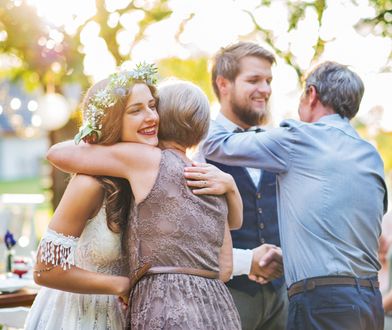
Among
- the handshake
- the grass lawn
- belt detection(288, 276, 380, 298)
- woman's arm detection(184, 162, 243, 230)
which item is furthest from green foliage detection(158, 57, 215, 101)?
the grass lawn

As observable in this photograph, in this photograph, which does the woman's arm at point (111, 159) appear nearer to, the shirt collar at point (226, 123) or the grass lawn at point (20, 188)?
the shirt collar at point (226, 123)

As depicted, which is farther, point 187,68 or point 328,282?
point 187,68

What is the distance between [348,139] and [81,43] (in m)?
3.86

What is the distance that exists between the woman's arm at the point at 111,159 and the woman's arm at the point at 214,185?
0.46 ft

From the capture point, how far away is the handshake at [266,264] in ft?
11.7

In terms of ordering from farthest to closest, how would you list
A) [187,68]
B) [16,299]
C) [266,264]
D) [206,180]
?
1. [187,68]
2. [16,299]
3. [266,264]
4. [206,180]

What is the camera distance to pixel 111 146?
111 inches

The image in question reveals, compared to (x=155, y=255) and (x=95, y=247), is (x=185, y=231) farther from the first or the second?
(x=95, y=247)

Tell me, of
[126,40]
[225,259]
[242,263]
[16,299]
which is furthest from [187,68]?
[225,259]

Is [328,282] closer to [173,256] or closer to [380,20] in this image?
[173,256]

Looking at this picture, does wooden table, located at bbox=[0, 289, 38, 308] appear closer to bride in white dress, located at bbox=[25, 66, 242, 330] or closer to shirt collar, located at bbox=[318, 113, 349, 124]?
bride in white dress, located at bbox=[25, 66, 242, 330]

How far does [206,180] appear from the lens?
2.82 meters

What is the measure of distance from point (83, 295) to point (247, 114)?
1364 mm

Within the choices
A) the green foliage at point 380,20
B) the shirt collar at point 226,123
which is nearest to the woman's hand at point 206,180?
the shirt collar at point 226,123
